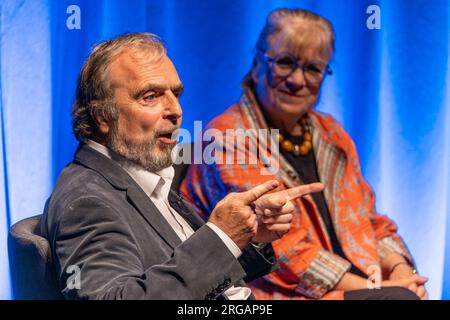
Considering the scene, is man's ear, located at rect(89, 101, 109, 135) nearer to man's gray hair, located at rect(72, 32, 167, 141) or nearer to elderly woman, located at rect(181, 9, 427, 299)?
man's gray hair, located at rect(72, 32, 167, 141)

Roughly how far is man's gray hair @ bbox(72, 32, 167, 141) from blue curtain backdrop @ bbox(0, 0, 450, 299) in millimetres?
655

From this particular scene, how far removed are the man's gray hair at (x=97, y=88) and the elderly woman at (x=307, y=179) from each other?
663mm

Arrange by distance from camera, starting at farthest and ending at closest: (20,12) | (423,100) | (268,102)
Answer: (423,100)
(268,102)
(20,12)

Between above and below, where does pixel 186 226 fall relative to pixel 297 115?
below

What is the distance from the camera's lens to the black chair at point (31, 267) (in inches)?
66.0

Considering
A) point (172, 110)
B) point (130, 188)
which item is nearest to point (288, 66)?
point (172, 110)

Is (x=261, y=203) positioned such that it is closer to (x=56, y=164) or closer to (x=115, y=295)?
(x=115, y=295)

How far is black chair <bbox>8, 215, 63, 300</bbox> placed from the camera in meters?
1.68

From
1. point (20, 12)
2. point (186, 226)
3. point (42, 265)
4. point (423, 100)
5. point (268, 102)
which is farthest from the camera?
point (423, 100)

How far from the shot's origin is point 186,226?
6.40 ft

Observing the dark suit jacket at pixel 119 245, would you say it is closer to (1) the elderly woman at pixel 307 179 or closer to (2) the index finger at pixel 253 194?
(2) the index finger at pixel 253 194

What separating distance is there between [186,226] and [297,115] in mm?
872

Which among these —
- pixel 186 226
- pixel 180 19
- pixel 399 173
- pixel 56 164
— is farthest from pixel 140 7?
pixel 399 173

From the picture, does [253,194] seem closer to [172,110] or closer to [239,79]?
[172,110]
